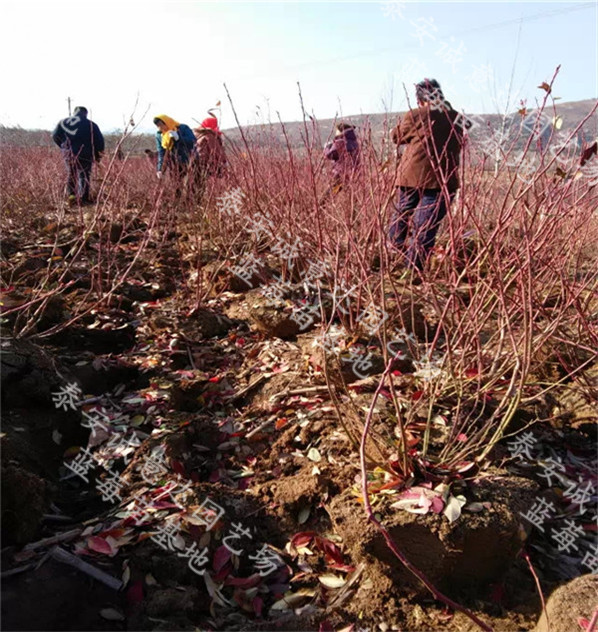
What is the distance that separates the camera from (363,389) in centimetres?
217

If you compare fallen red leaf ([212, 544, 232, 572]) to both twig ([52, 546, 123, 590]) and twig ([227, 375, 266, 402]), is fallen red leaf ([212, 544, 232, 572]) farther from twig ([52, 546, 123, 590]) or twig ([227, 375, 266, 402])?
twig ([227, 375, 266, 402])

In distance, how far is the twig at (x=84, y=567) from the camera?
1.26 m

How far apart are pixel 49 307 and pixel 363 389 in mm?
1933

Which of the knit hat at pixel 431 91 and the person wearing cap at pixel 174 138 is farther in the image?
the person wearing cap at pixel 174 138

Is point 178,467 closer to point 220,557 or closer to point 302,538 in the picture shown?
point 220,557

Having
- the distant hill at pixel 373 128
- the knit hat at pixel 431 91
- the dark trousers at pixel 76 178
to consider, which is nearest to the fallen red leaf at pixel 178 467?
the distant hill at pixel 373 128

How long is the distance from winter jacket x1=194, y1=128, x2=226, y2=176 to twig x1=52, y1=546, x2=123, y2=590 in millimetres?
3439

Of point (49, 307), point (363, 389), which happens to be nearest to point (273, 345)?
point (363, 389)

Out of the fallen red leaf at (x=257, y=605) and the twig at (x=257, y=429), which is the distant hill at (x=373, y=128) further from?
the fallen red leaf at (x=257, y=605)

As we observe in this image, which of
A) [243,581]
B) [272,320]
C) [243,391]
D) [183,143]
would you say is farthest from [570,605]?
[183,143]

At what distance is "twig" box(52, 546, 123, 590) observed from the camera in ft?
4.14

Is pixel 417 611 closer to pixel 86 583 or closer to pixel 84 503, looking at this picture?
pixel 86 583

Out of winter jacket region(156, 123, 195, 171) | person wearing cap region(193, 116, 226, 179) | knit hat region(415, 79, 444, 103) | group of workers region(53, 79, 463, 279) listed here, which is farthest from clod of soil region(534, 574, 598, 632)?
winter jacket region(156, 123, 195, 171)

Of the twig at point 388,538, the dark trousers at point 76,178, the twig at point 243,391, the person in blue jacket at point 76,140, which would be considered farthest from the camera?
the person in blue jacket at point 76,140
